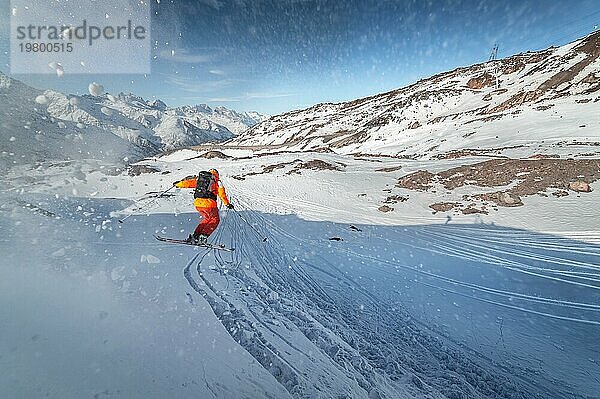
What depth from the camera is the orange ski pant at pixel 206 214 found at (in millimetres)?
7730

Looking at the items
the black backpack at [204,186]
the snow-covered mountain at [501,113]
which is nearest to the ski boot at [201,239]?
the black backpack at [204,186]

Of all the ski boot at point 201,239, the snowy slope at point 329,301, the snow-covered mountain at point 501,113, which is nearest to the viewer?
the snowy slope at point 329,301

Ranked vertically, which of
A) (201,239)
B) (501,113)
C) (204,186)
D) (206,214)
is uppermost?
(501,113)

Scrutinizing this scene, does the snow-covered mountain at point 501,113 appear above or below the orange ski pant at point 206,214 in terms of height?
above

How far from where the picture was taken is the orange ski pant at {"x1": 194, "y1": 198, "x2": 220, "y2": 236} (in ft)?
25.4

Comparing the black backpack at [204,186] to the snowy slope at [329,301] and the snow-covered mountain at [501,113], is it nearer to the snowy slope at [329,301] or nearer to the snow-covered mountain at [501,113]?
the snowy slope at [329,301]

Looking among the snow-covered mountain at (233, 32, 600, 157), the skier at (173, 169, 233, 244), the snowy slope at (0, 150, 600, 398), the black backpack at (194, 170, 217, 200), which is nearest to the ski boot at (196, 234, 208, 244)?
the skier at (173, 169, 233, 244)

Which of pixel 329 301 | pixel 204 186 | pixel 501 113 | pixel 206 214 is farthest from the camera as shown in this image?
pixel 501 113

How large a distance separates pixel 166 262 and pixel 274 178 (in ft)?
50.4

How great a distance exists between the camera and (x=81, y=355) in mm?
3096

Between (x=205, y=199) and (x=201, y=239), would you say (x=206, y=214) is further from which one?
(x=201, y=239)

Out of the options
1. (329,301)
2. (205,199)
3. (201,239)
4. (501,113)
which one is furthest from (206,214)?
(501,113)

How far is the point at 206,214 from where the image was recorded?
7.81m

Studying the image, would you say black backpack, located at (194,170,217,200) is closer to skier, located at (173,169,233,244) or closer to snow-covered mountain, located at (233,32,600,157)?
skier, located at (173,169,233,244)
